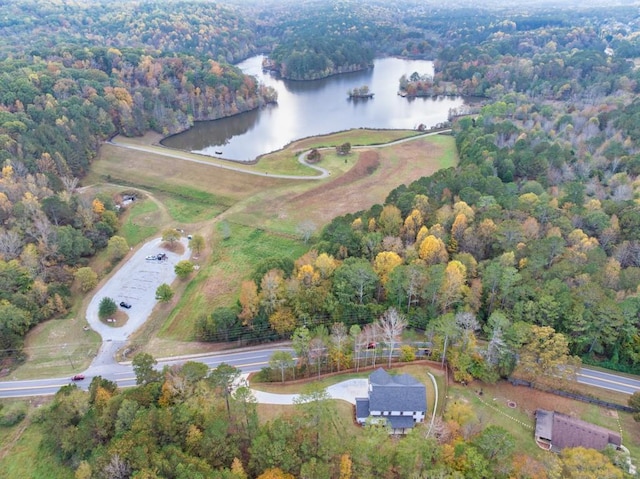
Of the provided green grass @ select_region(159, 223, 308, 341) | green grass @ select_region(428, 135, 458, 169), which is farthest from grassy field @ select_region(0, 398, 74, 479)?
green grass @ select_region(428, 135, 458, 169)

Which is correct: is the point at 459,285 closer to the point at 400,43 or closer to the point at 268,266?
the point at 268,266

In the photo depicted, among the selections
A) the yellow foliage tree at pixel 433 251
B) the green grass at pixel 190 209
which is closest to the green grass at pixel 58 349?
the green grass at pixel 190 209

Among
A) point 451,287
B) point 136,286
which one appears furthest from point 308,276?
point 136,286

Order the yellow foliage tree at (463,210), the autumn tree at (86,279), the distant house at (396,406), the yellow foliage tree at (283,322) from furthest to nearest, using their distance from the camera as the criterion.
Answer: the yellow foliage tree at (463,210) < the autumn tree at (86,279) < the yellow foliage tree at (283,322) < the distant house at (396,406)

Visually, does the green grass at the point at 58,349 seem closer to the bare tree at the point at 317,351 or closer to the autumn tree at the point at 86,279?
the autumn tree at the point at 86,279

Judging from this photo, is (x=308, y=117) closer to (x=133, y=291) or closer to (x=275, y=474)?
(x=133, y=291)

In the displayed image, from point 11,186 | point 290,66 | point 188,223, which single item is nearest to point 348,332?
point 188,223
